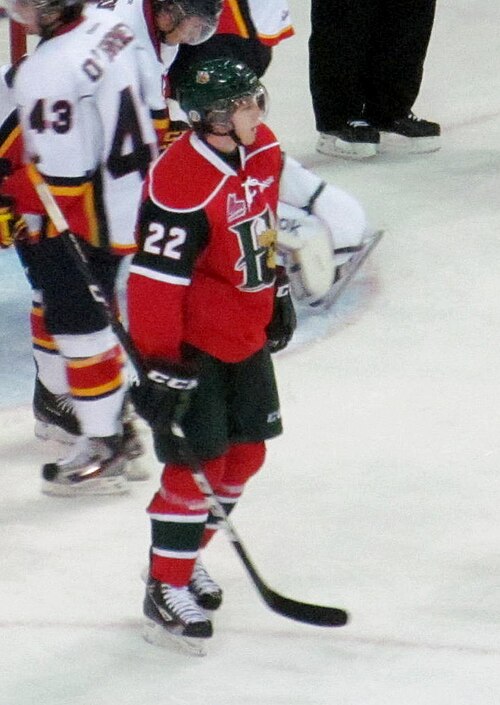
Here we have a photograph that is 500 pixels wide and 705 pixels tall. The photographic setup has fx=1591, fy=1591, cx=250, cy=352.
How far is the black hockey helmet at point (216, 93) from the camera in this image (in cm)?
228

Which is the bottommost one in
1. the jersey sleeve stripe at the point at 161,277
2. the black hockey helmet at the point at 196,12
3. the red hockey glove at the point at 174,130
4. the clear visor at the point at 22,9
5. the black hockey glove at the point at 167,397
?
the red hockey glove at the point at 174,130

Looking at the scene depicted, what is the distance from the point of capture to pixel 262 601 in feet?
8.50

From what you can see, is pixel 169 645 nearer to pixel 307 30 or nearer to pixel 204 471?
pixel 204 471

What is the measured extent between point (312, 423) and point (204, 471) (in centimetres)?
93

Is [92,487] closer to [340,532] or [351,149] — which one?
[340,532]

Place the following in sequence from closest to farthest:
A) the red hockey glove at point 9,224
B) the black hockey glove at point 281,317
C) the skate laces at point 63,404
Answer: the black hockey glove at point 281,317, the red hockey glove at point 9,224, the skate laces at point 63,404

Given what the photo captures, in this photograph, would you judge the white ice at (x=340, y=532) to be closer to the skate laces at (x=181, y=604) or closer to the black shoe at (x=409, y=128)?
the skate laces at (x=181, y=604)

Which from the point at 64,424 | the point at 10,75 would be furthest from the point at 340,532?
the point at 10,75

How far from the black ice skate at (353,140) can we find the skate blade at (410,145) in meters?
0.09

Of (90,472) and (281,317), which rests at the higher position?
(281,317)

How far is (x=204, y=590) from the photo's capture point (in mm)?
2574

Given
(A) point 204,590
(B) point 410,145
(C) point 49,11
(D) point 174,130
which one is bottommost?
(B) point 410,145

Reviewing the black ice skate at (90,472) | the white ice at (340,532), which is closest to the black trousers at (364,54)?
the white ice at (340,532)

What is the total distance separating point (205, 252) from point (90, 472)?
85cm
